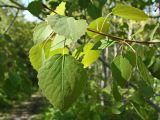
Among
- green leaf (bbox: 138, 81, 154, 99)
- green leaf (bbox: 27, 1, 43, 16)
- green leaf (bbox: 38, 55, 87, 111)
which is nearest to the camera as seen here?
green leaf (bbox: 38, 55, 87, 111)

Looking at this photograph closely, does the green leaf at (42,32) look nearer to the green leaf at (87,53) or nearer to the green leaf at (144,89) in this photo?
the green leaf at (87,53)

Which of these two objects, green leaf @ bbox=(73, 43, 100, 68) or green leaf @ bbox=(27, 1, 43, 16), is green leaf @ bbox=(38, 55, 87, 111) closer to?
green leaf @ bbox=(73, 43, 100, 68)

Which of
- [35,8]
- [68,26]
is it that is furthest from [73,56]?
[35,8]

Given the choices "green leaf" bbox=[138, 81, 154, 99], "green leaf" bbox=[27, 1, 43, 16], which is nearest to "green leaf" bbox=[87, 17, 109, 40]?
"green leaf" bbox=[138, 81, 154, 99]

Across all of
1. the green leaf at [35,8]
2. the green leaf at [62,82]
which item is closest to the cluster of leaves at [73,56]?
the green leaf at [62,82]

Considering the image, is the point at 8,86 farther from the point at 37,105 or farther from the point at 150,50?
the point at 37,105

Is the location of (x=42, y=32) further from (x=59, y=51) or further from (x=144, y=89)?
(x=144, y=89)
